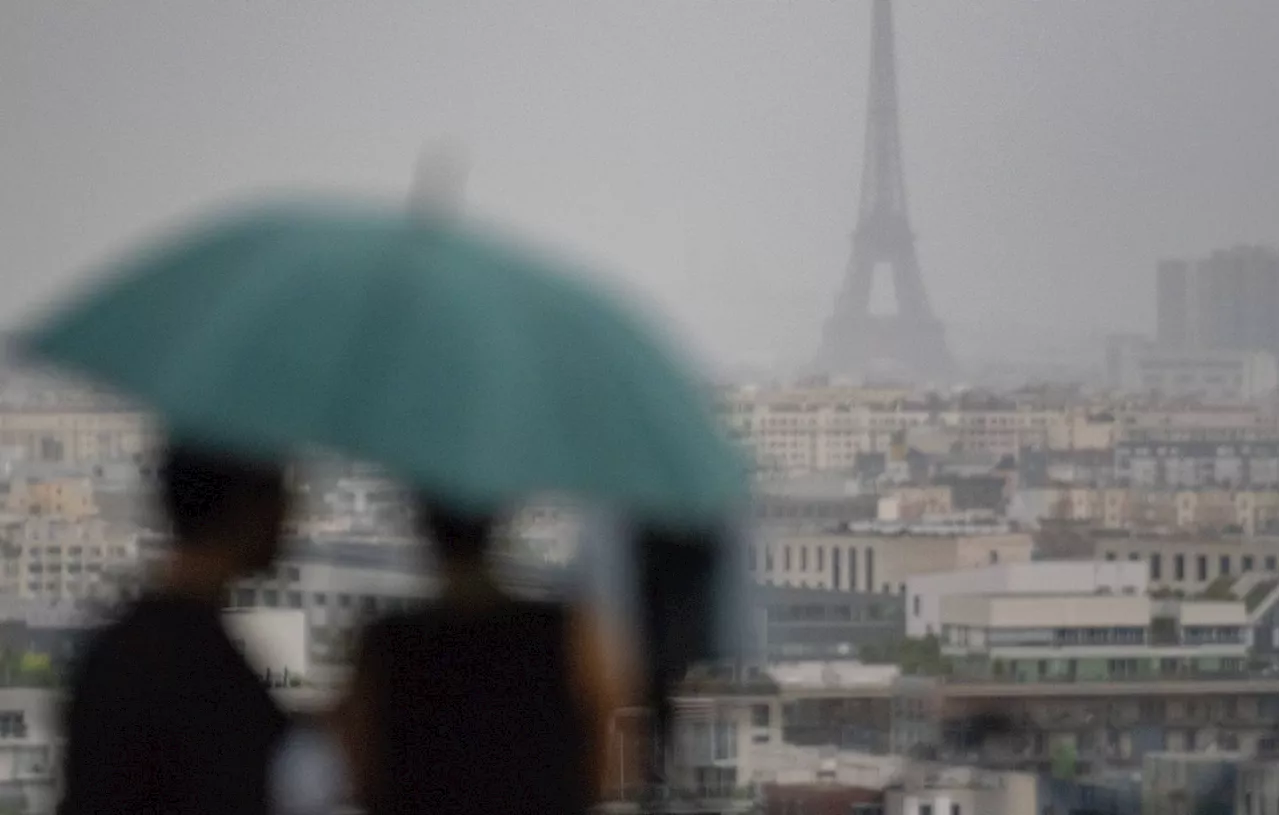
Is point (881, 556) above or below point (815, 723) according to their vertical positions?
above

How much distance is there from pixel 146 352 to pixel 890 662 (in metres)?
5.35

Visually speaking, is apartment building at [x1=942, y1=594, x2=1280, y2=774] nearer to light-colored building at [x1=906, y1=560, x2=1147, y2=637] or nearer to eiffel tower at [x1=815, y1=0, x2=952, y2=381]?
light-colored building at [x1=906, y1=560, x2=1147, y2=637]

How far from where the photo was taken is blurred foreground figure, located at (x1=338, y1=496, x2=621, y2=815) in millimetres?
1488

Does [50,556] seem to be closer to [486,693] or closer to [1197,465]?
[486,693]

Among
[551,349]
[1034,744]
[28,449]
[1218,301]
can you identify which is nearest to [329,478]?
[551,349]

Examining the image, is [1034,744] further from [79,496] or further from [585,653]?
[585,653]

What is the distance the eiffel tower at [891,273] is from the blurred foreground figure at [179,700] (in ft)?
42.2

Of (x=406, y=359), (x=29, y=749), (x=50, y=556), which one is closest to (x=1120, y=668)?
(x=50, y=556)

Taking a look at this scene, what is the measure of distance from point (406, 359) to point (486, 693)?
187mm

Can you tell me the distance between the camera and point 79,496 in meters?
4.91

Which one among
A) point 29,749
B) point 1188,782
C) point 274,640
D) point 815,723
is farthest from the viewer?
point 815,723

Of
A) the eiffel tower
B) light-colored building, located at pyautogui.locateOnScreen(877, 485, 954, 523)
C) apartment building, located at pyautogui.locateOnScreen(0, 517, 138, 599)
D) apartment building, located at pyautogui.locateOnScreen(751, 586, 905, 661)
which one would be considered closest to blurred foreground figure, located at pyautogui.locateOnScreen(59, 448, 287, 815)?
apartment building, located at pyautogui.locateOnScreen(0, 517, 138, 599)

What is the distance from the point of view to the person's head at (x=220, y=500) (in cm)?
151

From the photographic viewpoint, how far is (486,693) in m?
1.49
